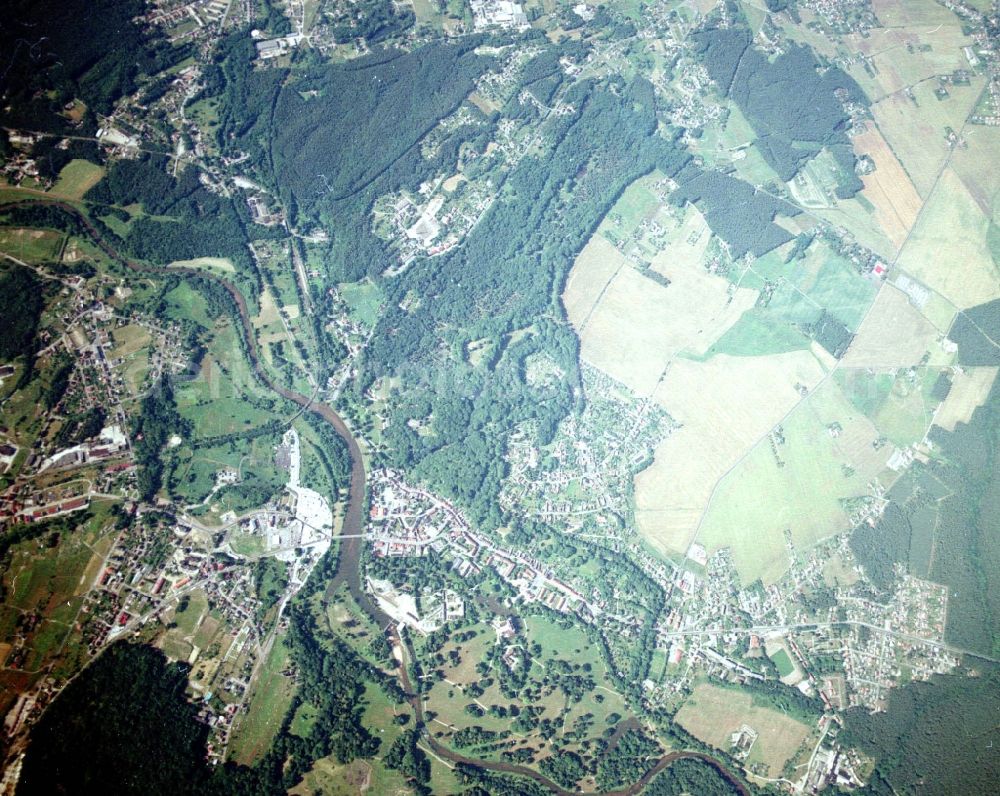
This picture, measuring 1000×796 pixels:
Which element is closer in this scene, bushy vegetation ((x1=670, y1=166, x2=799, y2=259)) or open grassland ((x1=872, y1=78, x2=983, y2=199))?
bushy vegetation ((x1=670, y1=166, x2=799, y2=259))

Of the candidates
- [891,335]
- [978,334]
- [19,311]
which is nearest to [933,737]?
[891,335]

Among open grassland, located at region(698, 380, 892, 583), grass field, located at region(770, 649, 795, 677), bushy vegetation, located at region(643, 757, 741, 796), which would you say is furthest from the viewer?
open grassland, located at region(698, 380, 892, 583)

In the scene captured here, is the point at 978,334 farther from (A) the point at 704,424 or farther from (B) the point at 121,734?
(B) the point at 121,734

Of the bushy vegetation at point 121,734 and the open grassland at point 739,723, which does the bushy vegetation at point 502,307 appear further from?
the bushy vegetation at point 121,734

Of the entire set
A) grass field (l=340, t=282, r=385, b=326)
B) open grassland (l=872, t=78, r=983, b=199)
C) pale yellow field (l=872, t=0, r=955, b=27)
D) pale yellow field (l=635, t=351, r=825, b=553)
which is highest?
pale yellow field (l=872, t=0, r=955, b=27)

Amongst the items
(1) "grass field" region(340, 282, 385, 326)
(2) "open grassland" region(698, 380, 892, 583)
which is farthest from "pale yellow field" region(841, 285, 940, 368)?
(1) "grass field" region(340, 282, 385, 326)

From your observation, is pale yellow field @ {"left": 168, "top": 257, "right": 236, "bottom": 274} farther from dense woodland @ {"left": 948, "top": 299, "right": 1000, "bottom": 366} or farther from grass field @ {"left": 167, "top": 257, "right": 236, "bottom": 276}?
dense woodland @ {"left": 948, "top": 299, "right": 1000, "bottom": 366}
